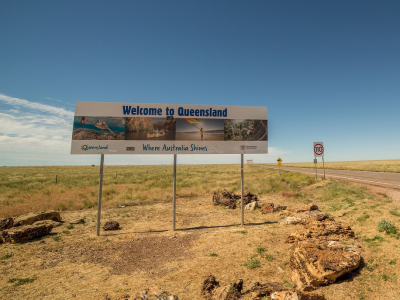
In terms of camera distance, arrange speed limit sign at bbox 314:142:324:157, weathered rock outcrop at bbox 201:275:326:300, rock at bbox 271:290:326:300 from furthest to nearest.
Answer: speed limit sign at bbox 314:142:324:157 → weathered rock outcrop at bbox 201:275:326:300 → rock at bbox 271:290:326:300

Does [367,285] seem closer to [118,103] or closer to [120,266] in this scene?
[120,266]

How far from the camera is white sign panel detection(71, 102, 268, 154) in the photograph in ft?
29.0

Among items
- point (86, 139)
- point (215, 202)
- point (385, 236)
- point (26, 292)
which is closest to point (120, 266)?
point (26, 292)

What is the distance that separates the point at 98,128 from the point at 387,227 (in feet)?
36.3

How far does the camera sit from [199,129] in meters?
9.34

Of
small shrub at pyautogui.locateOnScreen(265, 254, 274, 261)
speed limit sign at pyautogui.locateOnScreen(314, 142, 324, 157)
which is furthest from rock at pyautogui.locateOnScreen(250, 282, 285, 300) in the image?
speed limit sign at pyautogui.locateOnScreen(314, 142, 324, 157)

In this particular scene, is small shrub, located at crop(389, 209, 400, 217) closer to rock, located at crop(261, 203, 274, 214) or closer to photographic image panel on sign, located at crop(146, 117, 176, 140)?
rock, located at crop(261, 203, 274, 214)

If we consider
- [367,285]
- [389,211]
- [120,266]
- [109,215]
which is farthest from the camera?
[109,215]

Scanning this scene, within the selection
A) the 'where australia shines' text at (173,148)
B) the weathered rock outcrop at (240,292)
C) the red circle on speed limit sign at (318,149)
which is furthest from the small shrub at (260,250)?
the red circle on speed limit sign at (318,149)


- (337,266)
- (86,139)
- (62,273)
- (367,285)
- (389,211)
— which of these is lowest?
(62,273)

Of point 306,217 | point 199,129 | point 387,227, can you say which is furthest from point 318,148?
point 199,129

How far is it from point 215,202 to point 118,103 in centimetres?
890

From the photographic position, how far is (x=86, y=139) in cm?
880

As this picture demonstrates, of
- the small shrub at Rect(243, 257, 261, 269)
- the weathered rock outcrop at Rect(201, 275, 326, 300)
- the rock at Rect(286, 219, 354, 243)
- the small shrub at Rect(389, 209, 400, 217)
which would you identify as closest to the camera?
the weathered rock outcrop at Rect(201, 275, 326, 300)
